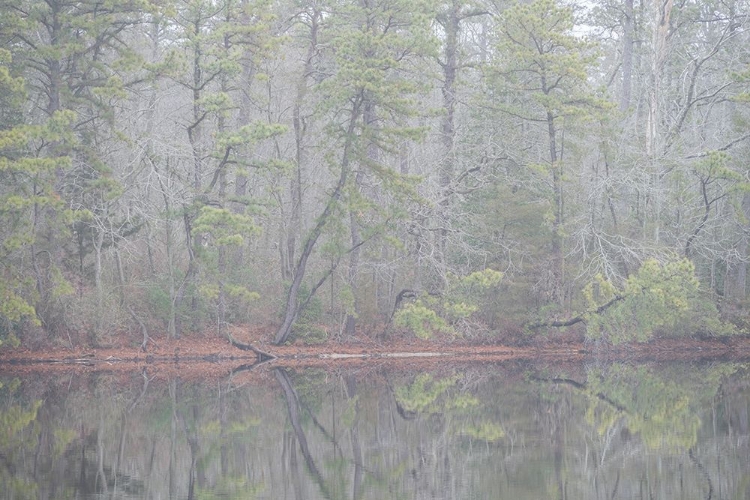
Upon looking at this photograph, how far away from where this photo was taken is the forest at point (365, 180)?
1032 inches

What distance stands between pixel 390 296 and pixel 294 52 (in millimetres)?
11998

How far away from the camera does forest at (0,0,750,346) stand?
26219 millimetres

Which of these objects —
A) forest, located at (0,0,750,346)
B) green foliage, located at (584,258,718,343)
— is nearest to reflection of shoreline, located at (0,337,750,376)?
forest, located at (0,0,750,346)

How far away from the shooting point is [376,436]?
17625mm

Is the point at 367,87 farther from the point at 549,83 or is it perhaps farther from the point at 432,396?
the point at 432,396

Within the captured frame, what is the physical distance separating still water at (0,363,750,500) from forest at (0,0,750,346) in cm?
393

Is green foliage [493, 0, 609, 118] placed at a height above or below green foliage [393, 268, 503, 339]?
above

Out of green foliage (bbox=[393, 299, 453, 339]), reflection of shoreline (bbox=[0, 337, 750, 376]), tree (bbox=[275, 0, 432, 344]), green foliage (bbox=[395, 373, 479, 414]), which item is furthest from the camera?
green foliage (bbox=[393, 299, 453, 339])

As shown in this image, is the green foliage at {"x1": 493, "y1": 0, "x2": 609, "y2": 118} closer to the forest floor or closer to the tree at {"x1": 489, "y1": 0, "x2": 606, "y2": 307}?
the tree at {"x1": 489, "y1": 0, "x2": 606, "y2": 307}

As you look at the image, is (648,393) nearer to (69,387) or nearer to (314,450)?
(314,450)

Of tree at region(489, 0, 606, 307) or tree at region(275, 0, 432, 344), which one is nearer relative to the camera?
tree at region(275, 0, 432, 344)

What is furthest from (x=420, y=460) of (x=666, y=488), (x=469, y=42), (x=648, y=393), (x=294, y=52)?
(x=469, y=42)

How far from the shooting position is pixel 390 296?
3148 cm

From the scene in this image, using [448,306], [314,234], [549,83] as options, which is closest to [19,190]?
[314,234]
